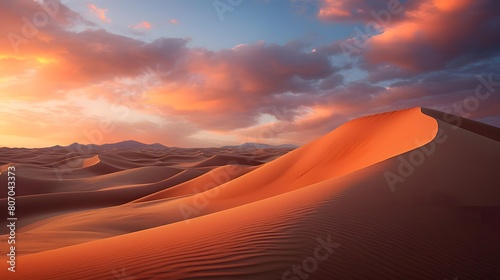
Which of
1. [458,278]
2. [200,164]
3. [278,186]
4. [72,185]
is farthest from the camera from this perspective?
[200,164]

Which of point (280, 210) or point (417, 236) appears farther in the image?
point (280, 210)

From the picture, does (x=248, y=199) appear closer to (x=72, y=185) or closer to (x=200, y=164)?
(x=72, y=185)

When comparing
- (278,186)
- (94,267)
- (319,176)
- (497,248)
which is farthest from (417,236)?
Result: (278,186)

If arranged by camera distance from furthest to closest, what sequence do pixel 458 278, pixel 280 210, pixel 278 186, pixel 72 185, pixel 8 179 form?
1. pixel 72 185
2. pixel 8 179
3. pixel 278 186
4. pixel 280 210
5. pixel 458 278

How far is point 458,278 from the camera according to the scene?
288 centimetres

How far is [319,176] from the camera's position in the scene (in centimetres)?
1171

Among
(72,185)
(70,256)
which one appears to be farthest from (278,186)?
(72,185)

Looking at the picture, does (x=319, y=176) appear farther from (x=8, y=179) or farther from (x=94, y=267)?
(x=8, y=179)

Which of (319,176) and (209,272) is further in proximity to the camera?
(319,176)

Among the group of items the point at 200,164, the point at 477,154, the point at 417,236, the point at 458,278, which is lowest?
the point at 458,278

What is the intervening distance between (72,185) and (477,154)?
21906 millimetres

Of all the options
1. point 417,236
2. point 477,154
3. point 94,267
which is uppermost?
point 477,154

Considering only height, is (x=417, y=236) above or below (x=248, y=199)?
below

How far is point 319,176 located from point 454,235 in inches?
314
